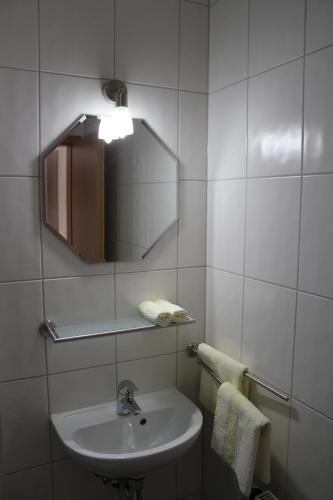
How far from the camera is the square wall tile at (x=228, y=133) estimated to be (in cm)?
159

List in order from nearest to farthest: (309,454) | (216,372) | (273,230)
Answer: (309,454) < (273,230) < (216,372)

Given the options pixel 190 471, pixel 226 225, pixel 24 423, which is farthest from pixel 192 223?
pixel 190 471

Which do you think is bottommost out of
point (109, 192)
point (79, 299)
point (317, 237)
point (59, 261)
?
point (79, 299)

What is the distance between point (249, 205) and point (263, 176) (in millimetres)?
129

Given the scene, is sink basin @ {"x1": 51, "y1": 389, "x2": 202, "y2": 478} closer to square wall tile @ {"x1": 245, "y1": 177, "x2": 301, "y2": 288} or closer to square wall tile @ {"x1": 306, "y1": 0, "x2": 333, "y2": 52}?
square wall tile @ {"x1": 245, "y1": 177, "x2": 301, "y2": 288}

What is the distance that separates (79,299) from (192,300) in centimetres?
52

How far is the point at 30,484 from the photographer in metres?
1.63

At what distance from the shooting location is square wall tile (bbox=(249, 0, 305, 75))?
1.31 m

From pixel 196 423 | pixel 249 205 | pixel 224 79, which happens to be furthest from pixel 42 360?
pixel 224 79

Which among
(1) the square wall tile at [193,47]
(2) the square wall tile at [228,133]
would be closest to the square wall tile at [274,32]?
(2) the square wall tile at [228,133]

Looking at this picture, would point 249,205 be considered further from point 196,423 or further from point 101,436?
point 101,436

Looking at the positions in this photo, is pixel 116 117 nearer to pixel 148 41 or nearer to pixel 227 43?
pixel 148 41

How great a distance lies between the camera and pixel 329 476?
1.29 metres

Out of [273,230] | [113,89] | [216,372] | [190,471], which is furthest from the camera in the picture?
[190,471]
